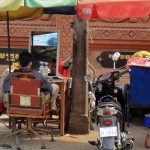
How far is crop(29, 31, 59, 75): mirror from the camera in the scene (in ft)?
26.7

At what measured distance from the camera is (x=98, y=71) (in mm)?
11797

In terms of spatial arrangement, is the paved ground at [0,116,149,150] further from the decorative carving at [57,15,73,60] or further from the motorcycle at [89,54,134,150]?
the decorative carving at [57,15,73,60]

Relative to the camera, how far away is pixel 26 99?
22.4 feet

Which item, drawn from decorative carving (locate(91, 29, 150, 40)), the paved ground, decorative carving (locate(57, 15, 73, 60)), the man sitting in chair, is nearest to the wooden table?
the paved ground

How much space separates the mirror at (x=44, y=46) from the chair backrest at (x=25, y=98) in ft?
4.16

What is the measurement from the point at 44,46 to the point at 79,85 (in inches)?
37.0

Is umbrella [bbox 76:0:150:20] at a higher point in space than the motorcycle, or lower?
higher

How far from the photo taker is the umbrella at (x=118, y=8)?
241 inches

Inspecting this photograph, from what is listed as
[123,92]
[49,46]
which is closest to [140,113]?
[123,92]

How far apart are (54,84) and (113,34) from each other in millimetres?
4557

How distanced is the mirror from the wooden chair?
127 cm

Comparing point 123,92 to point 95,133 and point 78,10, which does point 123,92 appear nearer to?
point 95,133

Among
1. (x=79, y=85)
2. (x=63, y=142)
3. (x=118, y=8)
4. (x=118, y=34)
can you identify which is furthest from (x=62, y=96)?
(x=118, y=34)

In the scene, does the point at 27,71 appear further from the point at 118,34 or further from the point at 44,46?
the point at 118,34
